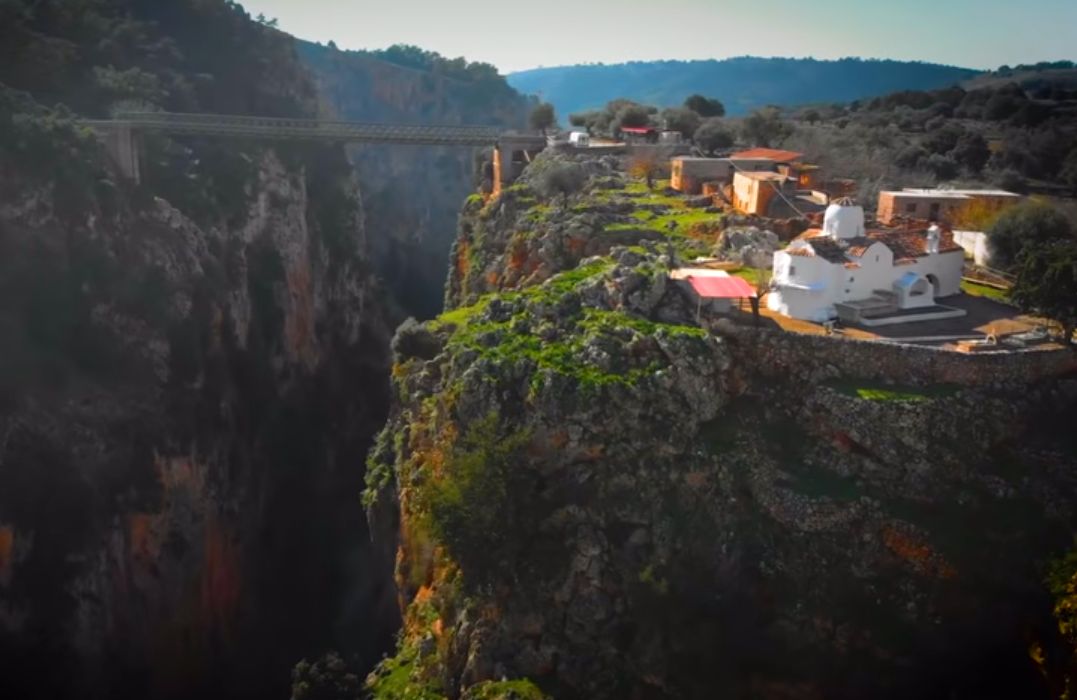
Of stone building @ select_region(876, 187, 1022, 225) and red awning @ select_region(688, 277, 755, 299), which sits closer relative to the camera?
red awning @ select_region(688, 277, 755, 299)

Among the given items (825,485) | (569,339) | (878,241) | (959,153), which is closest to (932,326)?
(878,241)

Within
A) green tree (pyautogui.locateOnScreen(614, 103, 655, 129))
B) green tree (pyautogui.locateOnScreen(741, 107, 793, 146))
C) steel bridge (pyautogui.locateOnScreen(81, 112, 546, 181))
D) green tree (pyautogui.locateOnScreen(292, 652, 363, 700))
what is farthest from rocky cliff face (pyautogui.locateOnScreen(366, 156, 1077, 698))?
green tree (pyautogui.locateOnScreen(614, 103, 655, 129))

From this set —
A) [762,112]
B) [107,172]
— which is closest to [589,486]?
[107,172]

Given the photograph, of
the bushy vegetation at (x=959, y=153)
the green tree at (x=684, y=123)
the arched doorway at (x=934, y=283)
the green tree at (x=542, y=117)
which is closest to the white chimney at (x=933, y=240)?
the arched doorway at (x=934, y=283)

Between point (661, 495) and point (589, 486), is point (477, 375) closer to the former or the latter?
point (589, 486)

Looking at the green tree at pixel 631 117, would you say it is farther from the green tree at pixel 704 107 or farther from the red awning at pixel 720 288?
the red awning at pixel 720 288

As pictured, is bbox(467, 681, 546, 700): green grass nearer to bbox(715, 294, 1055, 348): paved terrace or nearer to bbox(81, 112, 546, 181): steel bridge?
bbox(715, 294, 1055, 348): paved terrace
